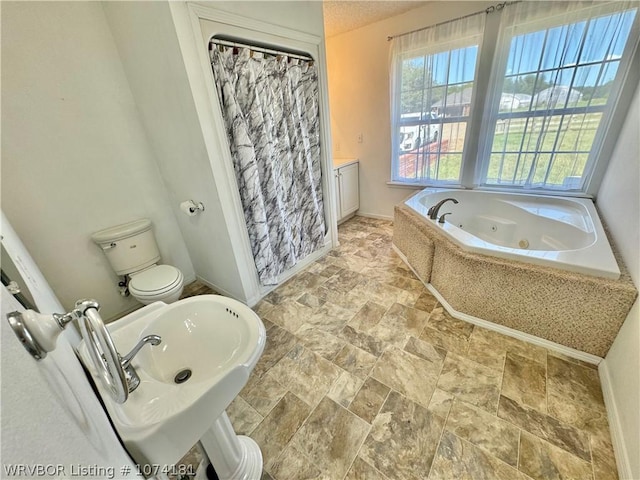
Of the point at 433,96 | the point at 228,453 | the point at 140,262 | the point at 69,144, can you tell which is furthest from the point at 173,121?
the point at 433,96

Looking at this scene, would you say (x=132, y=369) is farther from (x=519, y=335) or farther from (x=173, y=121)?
(x=519, y=335)

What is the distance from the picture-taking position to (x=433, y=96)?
275 cm

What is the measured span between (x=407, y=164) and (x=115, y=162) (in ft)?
9.80

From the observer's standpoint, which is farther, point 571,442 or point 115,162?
point 115,162

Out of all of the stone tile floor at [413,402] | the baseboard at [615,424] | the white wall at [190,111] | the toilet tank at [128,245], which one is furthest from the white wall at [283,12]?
the baseboard at [615,424]

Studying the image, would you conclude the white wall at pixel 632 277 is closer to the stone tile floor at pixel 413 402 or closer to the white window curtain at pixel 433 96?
the stone tile floor at pixel 413 402

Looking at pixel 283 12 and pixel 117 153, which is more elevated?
pixel 283 12

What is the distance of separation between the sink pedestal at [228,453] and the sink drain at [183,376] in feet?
0.64

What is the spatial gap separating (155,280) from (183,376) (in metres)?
1.21

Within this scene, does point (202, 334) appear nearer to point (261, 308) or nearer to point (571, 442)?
point (261, 308)

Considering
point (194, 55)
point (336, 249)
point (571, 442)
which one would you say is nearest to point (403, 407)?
point (571, 442)

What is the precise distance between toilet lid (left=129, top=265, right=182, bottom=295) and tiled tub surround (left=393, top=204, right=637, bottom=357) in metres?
2.03

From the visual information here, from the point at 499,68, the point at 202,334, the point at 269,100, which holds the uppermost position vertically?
the point at 499,68

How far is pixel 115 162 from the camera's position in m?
1.95
